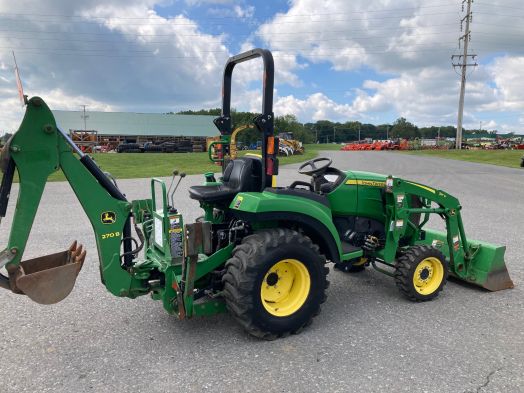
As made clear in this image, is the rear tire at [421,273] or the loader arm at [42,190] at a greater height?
the loader arm at [42,190]

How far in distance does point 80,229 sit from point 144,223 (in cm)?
398

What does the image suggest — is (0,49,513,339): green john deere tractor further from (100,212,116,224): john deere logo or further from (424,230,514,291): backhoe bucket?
(424,230,514,291): backhoe bucket

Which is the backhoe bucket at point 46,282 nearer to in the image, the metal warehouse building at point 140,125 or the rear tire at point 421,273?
the rear tire at point 421,273

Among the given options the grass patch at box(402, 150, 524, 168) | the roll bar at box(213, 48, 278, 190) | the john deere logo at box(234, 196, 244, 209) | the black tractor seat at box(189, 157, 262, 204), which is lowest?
the grass patch at box(402, 150, 524, 168)

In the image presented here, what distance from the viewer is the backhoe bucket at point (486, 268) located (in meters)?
4.62

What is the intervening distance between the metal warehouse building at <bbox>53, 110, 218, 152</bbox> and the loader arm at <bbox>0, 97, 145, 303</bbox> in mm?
56053

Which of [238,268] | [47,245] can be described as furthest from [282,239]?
[47,245]

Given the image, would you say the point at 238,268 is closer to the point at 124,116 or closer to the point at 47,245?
the point at 47,245

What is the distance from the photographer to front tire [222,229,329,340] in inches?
130

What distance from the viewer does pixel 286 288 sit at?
12.2 feet

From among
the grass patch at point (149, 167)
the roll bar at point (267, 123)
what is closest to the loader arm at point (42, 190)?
the roll bar at point (267, 123)

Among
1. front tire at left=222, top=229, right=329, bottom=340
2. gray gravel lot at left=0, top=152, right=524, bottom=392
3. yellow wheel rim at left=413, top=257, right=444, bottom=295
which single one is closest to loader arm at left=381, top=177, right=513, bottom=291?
gray gravel lot at left=0, top=152, right=524, bottom=392

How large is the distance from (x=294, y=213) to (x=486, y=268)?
2.56 metres

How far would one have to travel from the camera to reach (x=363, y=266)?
5.18m
